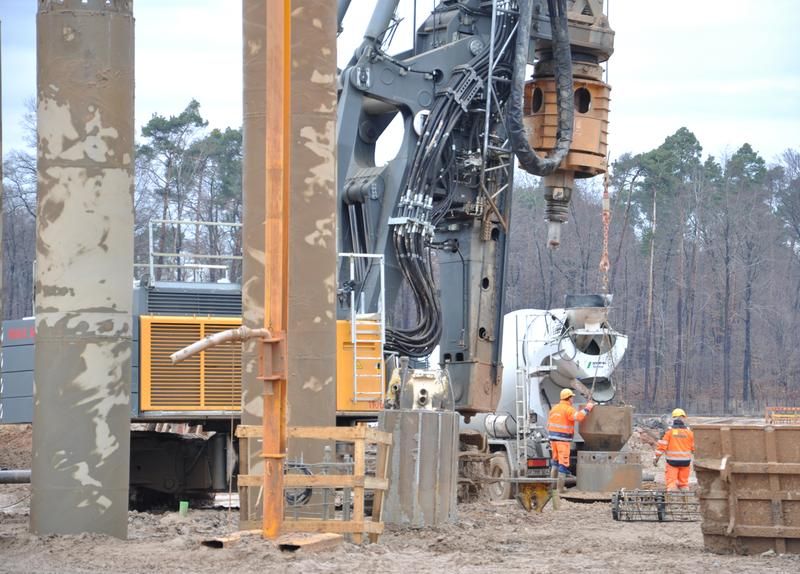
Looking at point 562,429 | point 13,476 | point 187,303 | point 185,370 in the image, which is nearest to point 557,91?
point 562,429

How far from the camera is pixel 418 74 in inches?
893

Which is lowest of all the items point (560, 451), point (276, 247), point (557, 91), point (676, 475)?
point (676, 475)

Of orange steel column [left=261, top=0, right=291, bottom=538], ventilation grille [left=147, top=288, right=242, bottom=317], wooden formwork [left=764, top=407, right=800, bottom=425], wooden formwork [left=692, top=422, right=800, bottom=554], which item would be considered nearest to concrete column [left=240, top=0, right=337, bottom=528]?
orange steel column [left=261, top=0, right=291, bottom=538]

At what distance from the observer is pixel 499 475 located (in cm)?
2362

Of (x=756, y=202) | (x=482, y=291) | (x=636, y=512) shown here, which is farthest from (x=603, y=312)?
(x=756, y=202)

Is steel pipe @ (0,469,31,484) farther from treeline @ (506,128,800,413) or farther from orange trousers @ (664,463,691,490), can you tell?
treeline @ (506,128,800,413)

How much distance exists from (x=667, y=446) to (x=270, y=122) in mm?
10996

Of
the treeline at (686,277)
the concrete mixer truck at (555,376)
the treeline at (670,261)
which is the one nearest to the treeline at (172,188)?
the treeline at (670,261)

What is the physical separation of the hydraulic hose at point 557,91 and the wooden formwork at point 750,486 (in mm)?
8988

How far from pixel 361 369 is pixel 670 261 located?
182ft

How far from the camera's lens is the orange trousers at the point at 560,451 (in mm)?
22141

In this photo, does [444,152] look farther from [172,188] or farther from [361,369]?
[172,188]

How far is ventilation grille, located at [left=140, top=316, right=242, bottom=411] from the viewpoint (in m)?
18.3

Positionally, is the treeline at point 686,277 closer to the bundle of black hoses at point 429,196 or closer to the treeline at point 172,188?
the treeline at point 172,188
